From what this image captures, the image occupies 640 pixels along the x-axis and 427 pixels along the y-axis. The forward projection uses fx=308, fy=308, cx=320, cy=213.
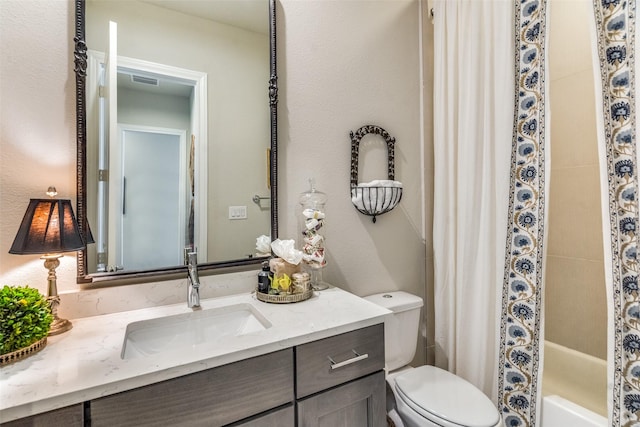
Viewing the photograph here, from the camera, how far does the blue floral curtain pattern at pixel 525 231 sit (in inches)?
50.1

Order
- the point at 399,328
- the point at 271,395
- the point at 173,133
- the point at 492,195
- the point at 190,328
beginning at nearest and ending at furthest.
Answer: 1. the point at 271,395
2. the point at 190,328
3. the point at 173,133
4. the point at 492,195
5. the point at 399,328

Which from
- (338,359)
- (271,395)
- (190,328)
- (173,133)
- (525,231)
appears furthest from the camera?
(525,231)

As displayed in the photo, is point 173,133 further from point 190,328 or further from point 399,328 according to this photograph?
point 399,328

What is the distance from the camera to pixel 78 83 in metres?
1.05

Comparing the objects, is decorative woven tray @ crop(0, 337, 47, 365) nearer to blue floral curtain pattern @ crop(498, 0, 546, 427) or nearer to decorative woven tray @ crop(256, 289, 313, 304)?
decorative woven tray @ crop(256, 289, 313, 304)

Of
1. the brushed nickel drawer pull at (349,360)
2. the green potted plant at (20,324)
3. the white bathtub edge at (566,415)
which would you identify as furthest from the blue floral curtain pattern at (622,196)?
the green potted plant at (20,324)

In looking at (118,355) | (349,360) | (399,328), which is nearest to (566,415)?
(399,328)

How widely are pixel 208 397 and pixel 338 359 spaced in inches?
15.5

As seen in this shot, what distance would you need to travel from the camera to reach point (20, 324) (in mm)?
755

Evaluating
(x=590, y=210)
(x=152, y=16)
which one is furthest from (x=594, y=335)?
(x=152, y=16)

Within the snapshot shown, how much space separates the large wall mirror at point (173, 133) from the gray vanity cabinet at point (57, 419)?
0.53 metres

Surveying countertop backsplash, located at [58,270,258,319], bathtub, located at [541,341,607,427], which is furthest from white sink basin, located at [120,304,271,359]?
bathtub, located at [541,341,607,427]

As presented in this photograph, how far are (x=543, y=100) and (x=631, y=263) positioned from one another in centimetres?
68

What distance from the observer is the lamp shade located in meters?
0.87
